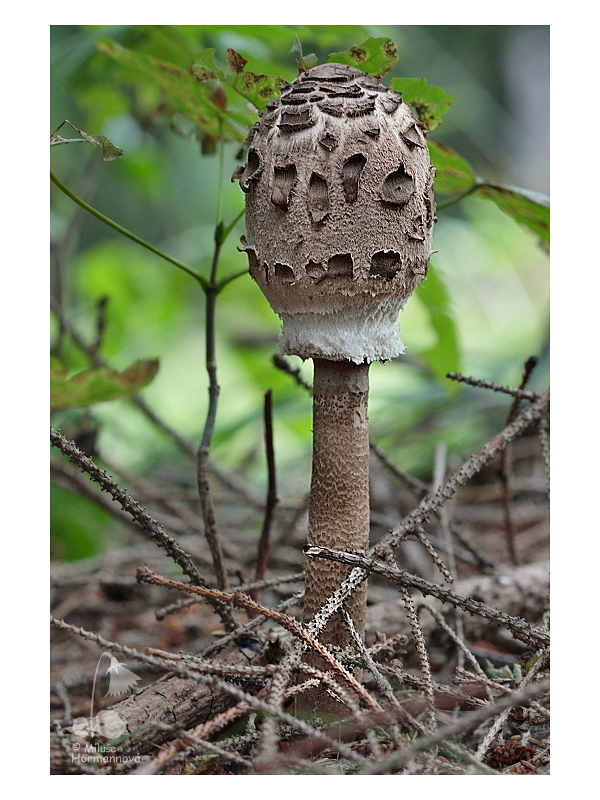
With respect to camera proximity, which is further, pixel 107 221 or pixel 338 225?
pixel 107 221

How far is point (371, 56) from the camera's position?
149 centimetres

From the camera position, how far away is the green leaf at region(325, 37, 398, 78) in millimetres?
1469

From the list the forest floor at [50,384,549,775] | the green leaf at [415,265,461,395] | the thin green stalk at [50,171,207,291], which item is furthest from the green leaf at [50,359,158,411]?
the green leaf at [415,265,461,395]

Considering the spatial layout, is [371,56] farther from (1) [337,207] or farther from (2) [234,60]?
(1) [337,207]

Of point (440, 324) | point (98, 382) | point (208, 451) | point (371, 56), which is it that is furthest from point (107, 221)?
point (440, 324)

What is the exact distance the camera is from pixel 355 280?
1274 millimetres

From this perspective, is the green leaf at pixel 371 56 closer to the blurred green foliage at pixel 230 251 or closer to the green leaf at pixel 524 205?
the blurred green foliage at pixel 230 251

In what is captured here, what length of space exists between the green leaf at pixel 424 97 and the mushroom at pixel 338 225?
192 millimetres

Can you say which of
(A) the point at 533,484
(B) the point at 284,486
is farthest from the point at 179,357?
(A) the point at 533,484

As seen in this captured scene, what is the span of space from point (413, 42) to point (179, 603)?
267 cm

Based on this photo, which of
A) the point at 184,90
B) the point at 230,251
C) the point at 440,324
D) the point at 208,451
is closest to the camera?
the point at 208,451

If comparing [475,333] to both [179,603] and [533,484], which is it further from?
[179,603]

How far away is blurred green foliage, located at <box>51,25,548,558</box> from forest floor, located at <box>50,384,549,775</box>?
1.14 ft

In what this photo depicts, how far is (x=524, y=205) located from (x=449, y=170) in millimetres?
222
